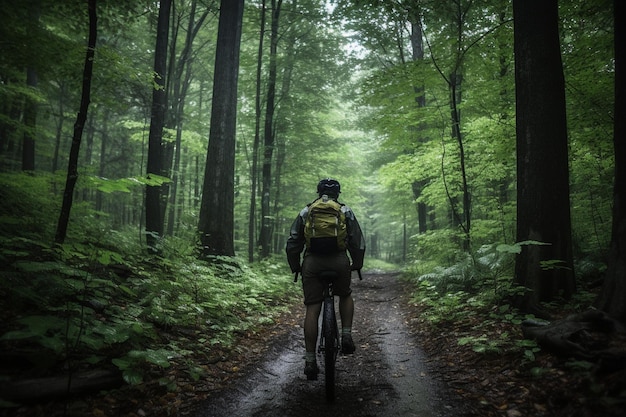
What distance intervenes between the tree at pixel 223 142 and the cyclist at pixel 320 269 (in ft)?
18.4

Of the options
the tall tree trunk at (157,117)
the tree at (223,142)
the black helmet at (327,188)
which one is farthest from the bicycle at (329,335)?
the tall tree trunk at (157,117)

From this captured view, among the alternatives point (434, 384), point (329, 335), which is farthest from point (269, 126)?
point (434, 384)

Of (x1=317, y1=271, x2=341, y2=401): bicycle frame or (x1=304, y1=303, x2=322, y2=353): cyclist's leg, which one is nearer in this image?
(x1=317, y1=271, x2=341, y2=401): bicycle frame

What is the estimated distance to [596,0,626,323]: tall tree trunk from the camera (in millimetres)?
3570

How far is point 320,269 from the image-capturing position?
13.0ft

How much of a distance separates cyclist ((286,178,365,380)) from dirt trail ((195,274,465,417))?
1.30ft

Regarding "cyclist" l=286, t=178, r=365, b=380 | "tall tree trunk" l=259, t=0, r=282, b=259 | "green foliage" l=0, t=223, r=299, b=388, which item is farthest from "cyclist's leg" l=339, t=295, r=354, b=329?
"tall tree trunk" l=259, t=0, r=282, b=259

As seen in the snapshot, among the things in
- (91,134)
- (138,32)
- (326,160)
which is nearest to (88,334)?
(326,160)

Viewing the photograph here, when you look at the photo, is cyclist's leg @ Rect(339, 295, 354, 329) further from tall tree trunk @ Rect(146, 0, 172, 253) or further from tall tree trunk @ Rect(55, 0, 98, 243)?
tall tree trunk @ Rect(146, 0, 172, 253)

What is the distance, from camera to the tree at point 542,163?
16.3ft

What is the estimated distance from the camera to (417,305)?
8.27 meters

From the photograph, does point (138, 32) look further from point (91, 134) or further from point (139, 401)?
point (139, 401)

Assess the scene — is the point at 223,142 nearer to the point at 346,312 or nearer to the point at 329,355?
the point at 346,312

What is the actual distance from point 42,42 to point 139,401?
745cm
